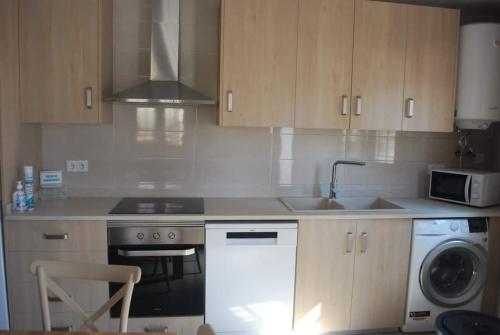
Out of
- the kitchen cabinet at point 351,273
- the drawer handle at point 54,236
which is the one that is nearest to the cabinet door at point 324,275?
the kitchen cabinet at point 351,273

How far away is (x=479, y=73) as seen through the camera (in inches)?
107

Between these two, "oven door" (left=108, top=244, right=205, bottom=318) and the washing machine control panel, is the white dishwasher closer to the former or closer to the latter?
"oven door" (left=108, top=244, right=205, bottom=318)

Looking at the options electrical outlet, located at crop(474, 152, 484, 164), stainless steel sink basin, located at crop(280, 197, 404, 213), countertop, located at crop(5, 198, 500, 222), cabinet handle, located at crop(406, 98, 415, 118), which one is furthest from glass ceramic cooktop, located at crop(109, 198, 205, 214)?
electrical outlet, located at crop(474, 152, 484, 164)

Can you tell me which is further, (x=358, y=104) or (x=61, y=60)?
(x=358, y=104)

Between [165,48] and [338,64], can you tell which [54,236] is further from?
[338,64]

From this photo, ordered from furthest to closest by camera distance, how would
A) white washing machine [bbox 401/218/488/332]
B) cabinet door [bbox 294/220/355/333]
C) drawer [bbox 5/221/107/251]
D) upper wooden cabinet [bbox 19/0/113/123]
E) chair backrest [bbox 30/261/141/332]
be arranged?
white washing machine [bbox 401/218/488/332] < cabinet door [bbox 294/220/355/333] < upper wooden cabinet [bbox 19/0/113/123] < drawer [bbox 5/221/107/251] < chair backrest [bbox 30/261/141/332]

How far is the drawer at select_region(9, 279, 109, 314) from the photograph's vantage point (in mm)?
2264

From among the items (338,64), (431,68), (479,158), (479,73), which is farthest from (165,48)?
(479,158)

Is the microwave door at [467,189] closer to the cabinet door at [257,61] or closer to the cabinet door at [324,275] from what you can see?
the cabinet door at [324,275]

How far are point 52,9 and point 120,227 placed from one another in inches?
54.8

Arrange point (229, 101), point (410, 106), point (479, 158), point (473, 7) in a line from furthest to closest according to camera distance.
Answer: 1. point (479, 158)
2. point (473, 7)
3. point (410, 106)
4. point (229, 101)

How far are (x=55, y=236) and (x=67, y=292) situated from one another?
1.14 feet

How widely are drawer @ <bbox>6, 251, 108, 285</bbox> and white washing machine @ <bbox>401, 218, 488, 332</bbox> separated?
6.67 ft

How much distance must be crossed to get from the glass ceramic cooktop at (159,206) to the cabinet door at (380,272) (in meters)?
1.10
